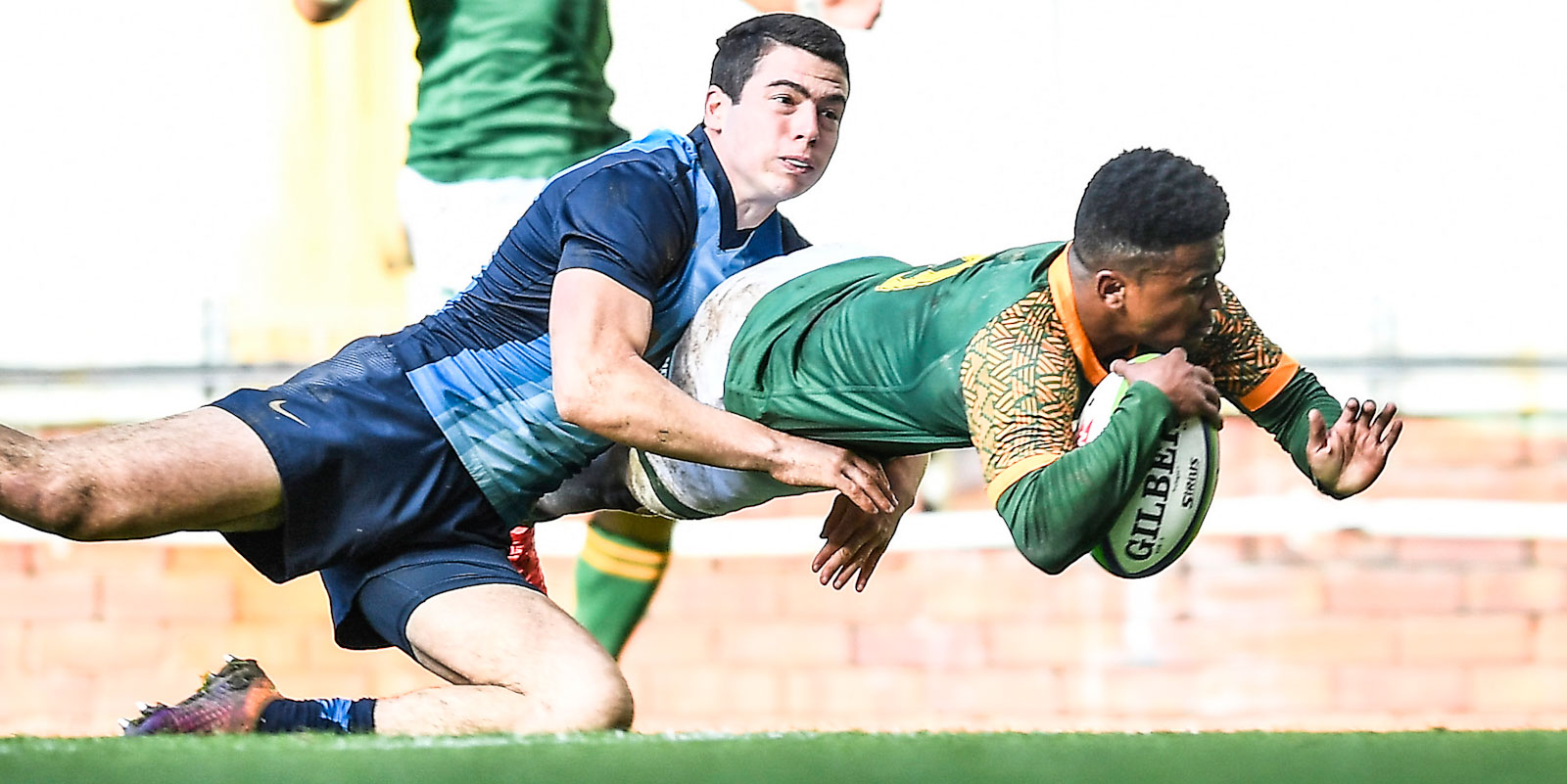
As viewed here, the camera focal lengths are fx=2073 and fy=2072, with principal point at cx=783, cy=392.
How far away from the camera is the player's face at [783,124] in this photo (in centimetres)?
241

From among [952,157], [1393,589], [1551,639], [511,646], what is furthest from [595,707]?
[1551,639]

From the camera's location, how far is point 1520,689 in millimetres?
4203

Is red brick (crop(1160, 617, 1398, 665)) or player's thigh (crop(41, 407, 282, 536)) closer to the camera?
player's thigh (crop(41, 407, 282, 536))

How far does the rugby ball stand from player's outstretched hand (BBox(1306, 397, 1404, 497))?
0.36 feet

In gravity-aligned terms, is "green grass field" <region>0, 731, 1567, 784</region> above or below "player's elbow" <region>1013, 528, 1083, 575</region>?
below

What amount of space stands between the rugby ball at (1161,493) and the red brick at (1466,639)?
2242 mm

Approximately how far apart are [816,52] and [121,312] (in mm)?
2258

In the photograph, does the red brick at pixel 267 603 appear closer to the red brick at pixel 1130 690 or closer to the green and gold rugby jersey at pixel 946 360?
the red brick at pixel 1130 690

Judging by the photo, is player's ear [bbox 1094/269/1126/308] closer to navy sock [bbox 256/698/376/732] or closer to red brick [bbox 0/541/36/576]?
navy sock [bbox 256/698/376/732]

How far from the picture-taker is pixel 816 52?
2422 millimetres

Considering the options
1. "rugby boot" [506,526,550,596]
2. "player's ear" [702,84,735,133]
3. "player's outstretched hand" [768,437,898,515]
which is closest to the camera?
"player's outstretched hand" [768,437,898,515]

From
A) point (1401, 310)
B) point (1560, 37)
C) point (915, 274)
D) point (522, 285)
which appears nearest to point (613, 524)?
point (522, 285)

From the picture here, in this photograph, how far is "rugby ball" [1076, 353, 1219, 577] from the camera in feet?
6.84

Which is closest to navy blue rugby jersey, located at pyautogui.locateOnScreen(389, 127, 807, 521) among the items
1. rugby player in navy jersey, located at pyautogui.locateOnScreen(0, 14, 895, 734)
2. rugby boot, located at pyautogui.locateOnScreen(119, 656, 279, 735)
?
rugby player in navy jersey, located at pyautogui.locateOnScreen(0, 14, 895, 734)
